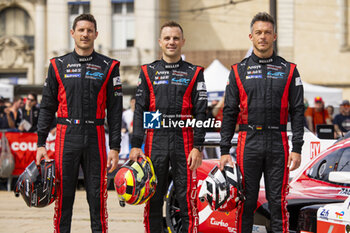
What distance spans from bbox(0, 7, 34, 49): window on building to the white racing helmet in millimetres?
30650

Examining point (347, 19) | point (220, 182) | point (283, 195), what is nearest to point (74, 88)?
point (220, 182)

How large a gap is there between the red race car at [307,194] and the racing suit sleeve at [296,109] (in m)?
0.45

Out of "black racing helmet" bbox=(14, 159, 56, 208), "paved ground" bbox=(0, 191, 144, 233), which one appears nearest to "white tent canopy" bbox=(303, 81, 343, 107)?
"paved ground" bbox=(0, 191, 144, 233)

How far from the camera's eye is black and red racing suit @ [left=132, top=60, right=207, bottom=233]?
19.3 feet

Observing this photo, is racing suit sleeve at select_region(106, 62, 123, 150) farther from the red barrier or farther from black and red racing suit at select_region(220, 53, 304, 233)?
the red barrier

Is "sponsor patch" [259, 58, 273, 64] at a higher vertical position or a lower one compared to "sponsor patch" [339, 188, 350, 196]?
higher

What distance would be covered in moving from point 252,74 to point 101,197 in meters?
1.59

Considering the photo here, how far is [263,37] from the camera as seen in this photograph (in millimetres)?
5676

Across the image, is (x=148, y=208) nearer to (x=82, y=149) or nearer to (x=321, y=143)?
(x=82, y=149)

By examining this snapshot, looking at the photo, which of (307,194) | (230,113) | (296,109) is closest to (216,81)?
(230,113)

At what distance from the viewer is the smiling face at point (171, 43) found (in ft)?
19.8

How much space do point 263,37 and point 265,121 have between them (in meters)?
0.68

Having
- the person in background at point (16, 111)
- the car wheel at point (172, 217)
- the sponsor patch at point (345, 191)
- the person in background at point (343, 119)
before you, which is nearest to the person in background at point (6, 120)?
the person in background at point (16, 111)

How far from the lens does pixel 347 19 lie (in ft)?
114
